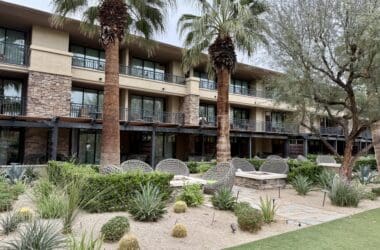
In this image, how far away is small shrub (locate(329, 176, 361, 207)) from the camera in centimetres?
969

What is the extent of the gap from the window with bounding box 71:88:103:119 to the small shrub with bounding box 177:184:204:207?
11.7 m

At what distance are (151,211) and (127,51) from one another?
16807 millimetres

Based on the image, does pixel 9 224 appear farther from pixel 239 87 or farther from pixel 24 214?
pixel 239 87

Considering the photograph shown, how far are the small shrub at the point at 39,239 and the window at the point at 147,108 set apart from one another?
56.6 feet

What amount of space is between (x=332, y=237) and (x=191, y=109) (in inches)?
701

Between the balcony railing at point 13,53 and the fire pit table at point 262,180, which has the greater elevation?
the balcony railing at point 13,53

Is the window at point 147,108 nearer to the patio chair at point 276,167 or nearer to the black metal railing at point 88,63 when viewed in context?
the black metal railing at point 88,63

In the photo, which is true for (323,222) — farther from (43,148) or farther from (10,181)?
(43,148)

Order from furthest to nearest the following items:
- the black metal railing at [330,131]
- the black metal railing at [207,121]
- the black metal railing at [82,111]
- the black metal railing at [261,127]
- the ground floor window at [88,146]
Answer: the black metal railing at [330,131] < the black metal railing at [261,127] < the black metal railing at [207,121] < the ground floor window at [88,146] < the black metal railing at [82,111]

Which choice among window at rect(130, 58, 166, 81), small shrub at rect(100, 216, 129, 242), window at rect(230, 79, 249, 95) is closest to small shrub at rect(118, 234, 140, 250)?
small shrub at rect(100, 216, 129, 242)

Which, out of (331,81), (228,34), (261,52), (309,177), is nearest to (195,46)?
(228,34)

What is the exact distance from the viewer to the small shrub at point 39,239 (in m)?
4.65

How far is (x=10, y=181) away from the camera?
35.5 ft

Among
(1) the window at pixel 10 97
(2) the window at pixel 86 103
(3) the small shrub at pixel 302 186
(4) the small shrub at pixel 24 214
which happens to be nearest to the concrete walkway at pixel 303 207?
(3) the small shrub at pixel 302 186
